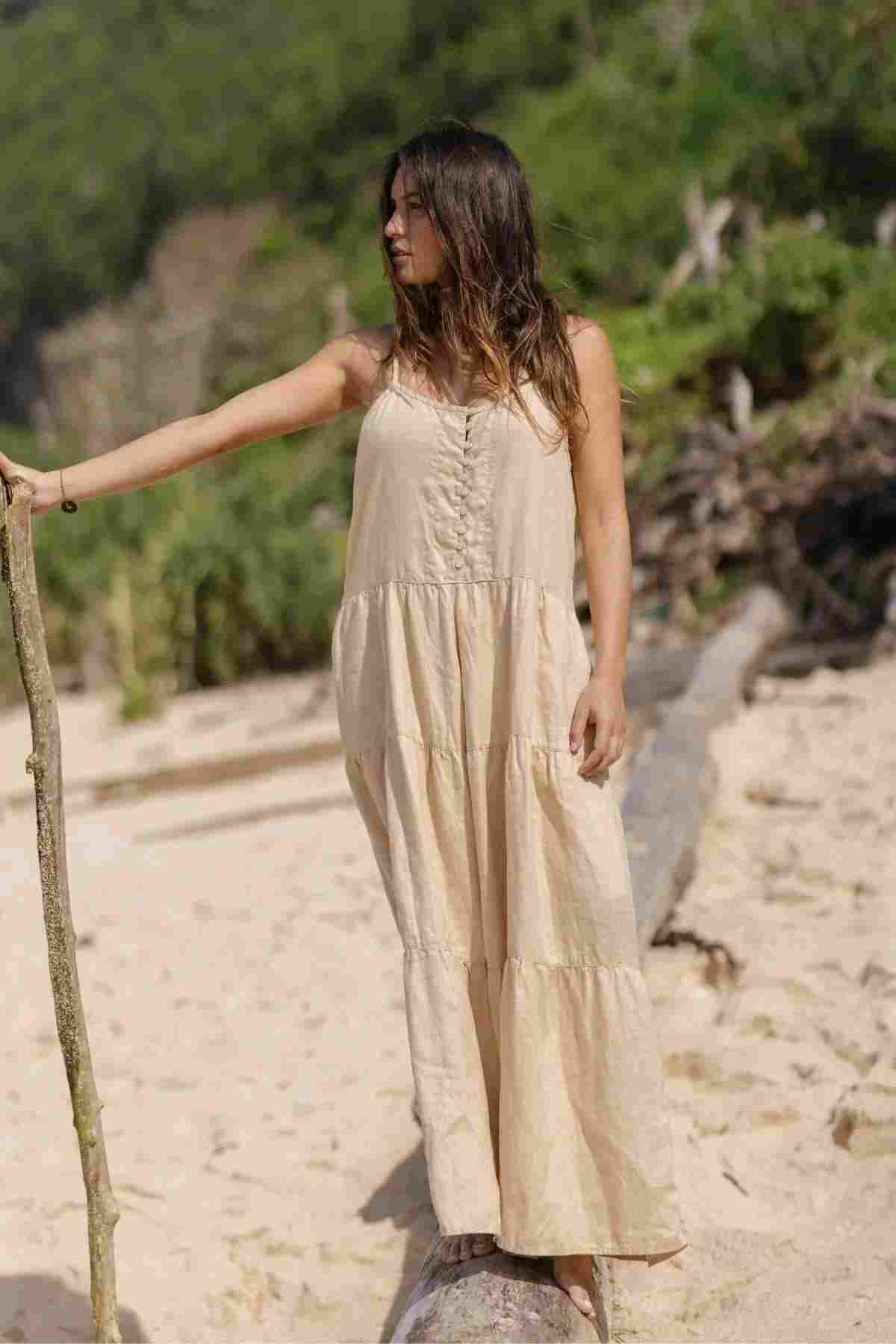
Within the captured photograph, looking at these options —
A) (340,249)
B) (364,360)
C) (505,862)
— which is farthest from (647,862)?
(340,249)

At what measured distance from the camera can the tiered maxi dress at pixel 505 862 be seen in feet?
7.06

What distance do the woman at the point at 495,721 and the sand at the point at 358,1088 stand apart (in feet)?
1.40

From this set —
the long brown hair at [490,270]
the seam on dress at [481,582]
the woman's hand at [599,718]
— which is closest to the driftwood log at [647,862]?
the woman's hand at [599,718]

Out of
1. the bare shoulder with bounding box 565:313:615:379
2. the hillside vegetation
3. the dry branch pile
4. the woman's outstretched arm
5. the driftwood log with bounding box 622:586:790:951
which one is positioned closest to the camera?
the woman's outstretched arm

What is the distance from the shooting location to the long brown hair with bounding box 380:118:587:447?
2150 millimetres

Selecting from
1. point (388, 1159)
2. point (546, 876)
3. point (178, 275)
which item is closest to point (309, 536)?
point (388, 1159)

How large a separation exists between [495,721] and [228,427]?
586 millimetres

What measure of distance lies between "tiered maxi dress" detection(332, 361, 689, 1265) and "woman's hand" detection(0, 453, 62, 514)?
45 cm

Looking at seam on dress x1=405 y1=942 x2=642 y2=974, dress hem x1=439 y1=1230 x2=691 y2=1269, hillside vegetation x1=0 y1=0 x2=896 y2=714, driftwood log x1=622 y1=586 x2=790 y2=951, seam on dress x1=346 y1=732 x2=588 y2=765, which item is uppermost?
hillside vegetation x1=0 y1=0 x2=896 y2=714

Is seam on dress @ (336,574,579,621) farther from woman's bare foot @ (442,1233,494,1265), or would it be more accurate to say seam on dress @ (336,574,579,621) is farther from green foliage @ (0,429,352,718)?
green foliage @ (0,429,352,718)

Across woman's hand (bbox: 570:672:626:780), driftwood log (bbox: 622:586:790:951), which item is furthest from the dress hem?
driftwood log (bbox: 622:586:790:951)

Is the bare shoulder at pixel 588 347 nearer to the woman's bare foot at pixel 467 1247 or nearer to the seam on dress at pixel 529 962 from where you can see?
the seam on dress at pixel 529 962

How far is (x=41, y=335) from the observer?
3497 cm

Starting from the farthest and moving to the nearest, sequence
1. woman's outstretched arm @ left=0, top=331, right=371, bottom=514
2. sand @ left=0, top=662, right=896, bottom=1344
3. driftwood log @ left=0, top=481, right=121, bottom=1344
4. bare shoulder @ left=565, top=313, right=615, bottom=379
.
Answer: sand @ left=0, top=662, right=896, bottom=1344, bare shoulder @ left=565, top=313, right=615, bottom=379, woman's outstretched arm @ left=0, top=331, right=371, bottom=514, driftwood log @ left=0, top=481, right=121, bottom=1344
